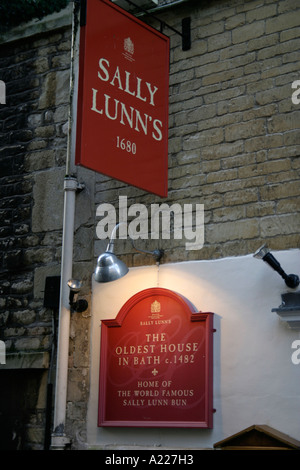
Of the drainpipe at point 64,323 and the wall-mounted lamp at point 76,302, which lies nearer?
the drainpipe at point 64,323

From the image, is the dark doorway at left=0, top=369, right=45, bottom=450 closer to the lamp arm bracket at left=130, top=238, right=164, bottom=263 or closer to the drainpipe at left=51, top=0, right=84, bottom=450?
the drainpipe at left=51, top=0, right=84, bottom=450

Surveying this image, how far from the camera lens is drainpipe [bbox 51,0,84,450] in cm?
593

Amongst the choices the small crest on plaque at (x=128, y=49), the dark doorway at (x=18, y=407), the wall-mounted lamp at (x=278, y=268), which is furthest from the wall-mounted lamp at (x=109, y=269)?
the small crest on plaque at (x=128, y=49)

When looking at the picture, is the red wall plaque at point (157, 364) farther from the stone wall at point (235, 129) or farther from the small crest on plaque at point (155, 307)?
the stone wall at point (235, 129)

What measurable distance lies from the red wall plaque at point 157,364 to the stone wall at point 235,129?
49 centimetres

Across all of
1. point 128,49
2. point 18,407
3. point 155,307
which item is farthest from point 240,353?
point 128,49

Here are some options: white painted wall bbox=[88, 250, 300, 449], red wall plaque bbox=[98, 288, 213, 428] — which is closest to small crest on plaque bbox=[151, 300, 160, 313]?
red wall plaque bbox=[98, 288, 213, 428]

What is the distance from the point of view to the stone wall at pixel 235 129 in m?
5.55

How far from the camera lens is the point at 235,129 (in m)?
5.88

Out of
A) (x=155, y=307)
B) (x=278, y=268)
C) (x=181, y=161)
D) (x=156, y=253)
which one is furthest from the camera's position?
(x=181, y=161)

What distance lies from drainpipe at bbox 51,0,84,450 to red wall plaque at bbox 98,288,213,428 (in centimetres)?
37

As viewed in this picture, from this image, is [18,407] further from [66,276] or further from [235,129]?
[235,129]

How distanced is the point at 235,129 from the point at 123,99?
1.02 m
